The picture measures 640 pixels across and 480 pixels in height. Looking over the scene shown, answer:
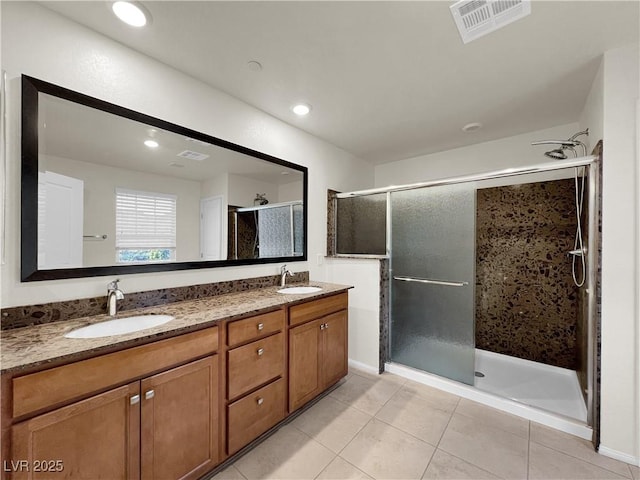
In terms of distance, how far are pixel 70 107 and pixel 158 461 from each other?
1813 mm

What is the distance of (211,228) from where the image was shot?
6.59 feet

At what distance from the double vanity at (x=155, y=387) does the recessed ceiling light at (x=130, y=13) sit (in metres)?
1.57

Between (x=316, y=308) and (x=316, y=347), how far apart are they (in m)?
0.31

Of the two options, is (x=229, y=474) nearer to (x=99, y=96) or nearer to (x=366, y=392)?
(x=366, y=392)

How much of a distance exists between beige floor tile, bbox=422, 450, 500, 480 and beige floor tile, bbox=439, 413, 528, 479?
46 mm

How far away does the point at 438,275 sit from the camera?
96.7 inches

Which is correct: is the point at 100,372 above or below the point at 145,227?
below

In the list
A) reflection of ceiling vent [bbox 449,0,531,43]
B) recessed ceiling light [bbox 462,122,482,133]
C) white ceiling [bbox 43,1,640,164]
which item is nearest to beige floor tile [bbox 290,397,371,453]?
white ceiling [bbox 43,1,640,164]

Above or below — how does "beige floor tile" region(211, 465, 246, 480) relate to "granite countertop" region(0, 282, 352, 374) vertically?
below

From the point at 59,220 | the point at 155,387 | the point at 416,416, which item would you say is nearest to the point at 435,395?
the point at 416,416

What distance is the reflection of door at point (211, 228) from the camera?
1.96 meters

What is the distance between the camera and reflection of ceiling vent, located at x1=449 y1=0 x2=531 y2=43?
→ 4.33 feet

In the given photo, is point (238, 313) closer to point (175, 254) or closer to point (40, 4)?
point (175, 254)

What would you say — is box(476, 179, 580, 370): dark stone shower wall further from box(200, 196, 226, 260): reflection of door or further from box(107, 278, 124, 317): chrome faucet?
box(107, 278, 124, 317): chrome faucet
